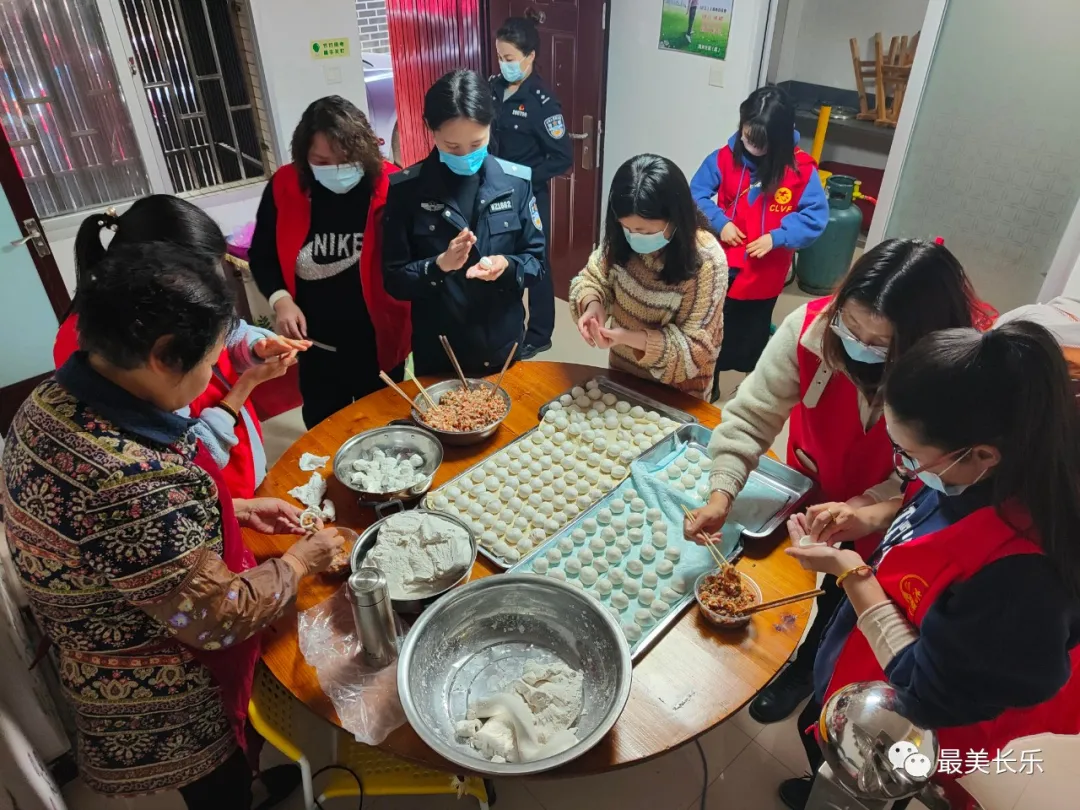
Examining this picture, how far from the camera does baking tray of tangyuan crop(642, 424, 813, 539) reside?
1652 mm

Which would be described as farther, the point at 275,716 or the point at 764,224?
the point at 764,224

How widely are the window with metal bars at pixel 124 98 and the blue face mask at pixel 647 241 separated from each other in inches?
106

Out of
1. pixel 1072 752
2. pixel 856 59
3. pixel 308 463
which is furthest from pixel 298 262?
pixel 856 59

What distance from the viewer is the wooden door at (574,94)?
405 centimetres

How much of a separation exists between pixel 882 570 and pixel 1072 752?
4.96 ft

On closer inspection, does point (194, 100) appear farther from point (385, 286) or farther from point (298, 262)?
point (385, 286)

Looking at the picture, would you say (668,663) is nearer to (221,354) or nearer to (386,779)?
(386,779)

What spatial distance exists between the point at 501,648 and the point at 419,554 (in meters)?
0.26

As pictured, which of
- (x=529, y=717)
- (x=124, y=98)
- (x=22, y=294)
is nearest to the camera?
(x=529, y=717)

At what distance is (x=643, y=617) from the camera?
1.45m

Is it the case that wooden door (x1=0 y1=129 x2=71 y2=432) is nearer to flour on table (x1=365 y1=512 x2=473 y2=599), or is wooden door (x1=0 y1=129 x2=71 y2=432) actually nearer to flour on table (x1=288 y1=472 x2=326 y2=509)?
flour on table (x1=288 y1=472 x2=326 y2=509)

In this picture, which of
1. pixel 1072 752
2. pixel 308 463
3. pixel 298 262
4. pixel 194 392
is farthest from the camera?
pixel 298 262

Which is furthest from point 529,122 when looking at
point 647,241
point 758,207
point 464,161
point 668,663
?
point 668,663

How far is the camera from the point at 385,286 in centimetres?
219
